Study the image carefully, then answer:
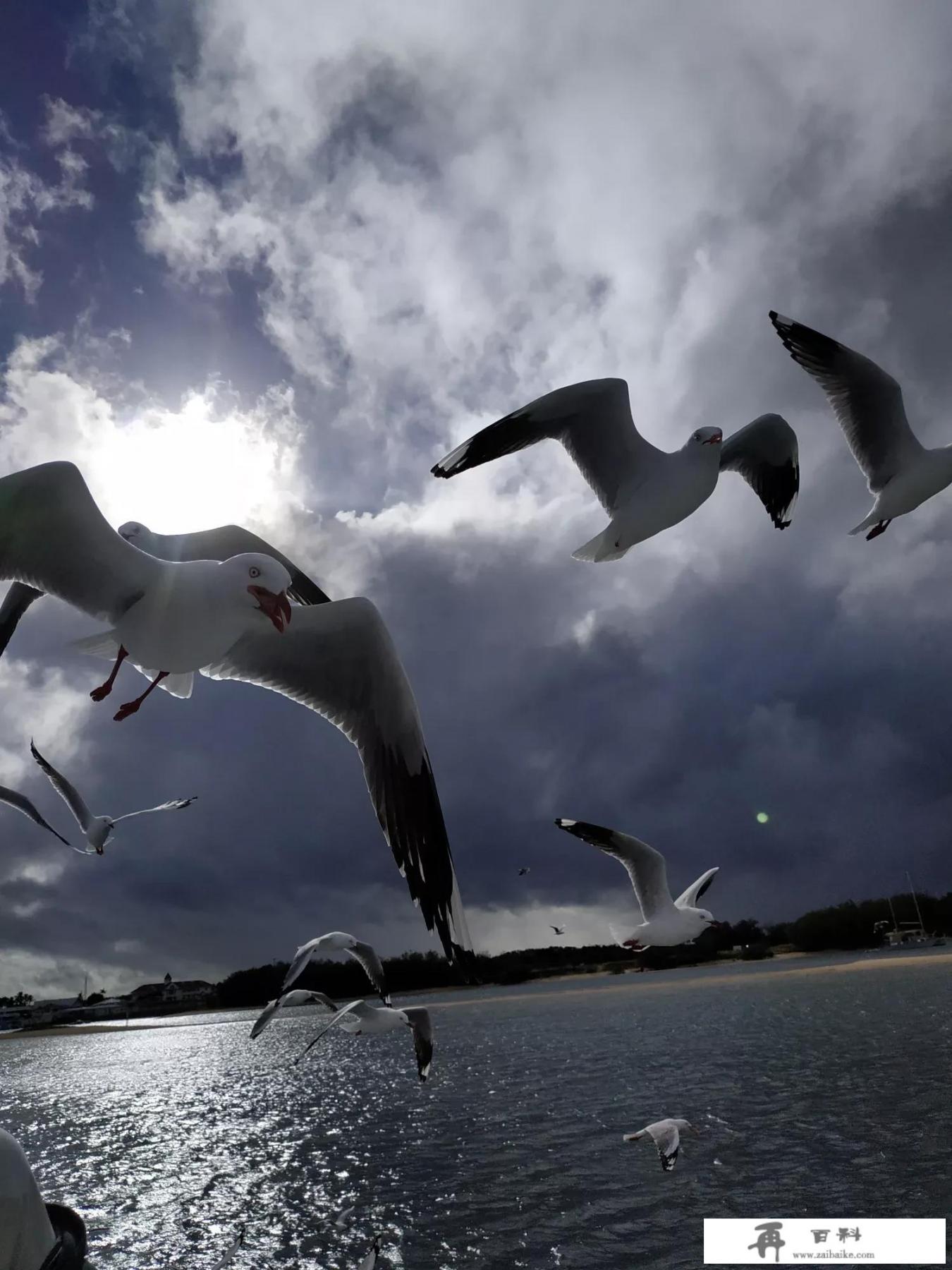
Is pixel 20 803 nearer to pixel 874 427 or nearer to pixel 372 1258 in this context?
pixel 372 1258

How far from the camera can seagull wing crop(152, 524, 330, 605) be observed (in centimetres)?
802

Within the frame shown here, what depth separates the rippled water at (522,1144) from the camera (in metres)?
10.2

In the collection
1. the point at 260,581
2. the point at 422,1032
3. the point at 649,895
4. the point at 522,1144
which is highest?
the point at 260,581

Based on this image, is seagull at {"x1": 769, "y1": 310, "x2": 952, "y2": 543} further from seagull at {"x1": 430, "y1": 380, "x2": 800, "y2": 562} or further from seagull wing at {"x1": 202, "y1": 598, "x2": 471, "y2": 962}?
seagull wing at {"x1": 202, "y1": 598, "x2": 471, "y2": 962}

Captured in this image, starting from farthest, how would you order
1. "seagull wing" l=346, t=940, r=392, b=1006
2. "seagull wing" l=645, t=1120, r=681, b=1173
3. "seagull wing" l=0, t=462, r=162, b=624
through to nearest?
"seagull wing" l=645, t=1120, r=681, b=1173 → "seagull wing" l=346, t=940, r=392, b=1006 → "seagull wing" l=0, t=462, r=162, b=624

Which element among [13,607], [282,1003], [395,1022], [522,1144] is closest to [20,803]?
[13,607]

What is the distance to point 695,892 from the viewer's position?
13.0 metres

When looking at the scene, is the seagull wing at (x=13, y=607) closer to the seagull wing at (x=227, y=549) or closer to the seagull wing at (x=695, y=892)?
the seagull wing at (x=227, y=549)

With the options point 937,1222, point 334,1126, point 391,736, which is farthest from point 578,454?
point 334,1126

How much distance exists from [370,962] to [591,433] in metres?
6.45

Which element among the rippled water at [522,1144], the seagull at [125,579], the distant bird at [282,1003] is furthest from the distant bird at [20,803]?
the rippled water at [522,1144]

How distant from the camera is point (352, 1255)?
10.2m

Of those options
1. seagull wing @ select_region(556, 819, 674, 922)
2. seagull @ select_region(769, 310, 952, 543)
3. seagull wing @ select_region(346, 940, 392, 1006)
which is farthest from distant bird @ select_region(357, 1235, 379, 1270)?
seagull @ select_region(769, 310, 952, 543)

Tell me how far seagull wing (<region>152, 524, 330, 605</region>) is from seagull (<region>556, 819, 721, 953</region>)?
5.44 m
